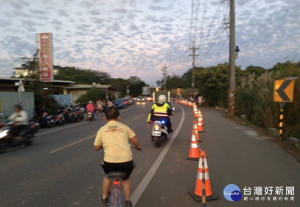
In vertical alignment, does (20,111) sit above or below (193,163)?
above

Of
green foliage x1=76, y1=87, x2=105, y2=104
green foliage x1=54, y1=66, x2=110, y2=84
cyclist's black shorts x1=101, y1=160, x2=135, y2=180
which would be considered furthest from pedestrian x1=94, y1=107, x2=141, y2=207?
green foliage x1=54, y1=66, x2=110, y2=84

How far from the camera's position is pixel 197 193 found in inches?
191

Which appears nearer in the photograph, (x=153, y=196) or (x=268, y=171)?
(x=153, y=196)

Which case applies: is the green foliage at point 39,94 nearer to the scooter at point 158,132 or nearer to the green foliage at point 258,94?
the scooter at point 158,132

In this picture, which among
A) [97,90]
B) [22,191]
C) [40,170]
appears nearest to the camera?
[22,191]

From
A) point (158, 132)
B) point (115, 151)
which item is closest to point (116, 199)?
point (115, 151)

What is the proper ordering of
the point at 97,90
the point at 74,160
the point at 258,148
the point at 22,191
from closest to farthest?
the point at 22,191 < the point at 74,160 < the point at 258,148 < the point at 97,90

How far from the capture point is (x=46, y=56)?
26.8m

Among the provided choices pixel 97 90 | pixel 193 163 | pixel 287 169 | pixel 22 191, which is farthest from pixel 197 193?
pixel 97 90

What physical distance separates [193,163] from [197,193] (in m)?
2.34

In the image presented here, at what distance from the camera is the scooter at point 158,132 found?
9.13 m

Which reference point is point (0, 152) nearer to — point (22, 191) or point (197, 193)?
point (22, 191)

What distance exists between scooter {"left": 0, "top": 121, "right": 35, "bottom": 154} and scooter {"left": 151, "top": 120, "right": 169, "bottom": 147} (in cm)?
498

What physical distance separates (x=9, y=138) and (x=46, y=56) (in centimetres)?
1916
